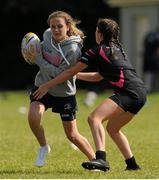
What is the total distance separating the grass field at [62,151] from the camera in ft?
26.4

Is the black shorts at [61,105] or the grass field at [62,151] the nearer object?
the grass field at [62,151]

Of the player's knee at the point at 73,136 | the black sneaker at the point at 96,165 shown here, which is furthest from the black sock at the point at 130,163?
the player's knee at the point at 73,136

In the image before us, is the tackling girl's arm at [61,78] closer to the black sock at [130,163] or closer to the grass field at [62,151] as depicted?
the grass field at [62,151]

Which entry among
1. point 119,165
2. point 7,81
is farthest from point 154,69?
point 119,165

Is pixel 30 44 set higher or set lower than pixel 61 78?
higher

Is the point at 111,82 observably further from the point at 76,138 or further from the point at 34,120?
the point at 34,120

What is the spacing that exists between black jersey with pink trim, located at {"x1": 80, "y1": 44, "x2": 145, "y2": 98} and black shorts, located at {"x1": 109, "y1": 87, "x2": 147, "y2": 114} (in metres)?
0.05

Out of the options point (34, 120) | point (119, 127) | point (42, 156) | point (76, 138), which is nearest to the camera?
point (119, 127)

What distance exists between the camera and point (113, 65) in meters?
8.03

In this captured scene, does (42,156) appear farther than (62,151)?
No

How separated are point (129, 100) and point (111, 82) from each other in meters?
0.27

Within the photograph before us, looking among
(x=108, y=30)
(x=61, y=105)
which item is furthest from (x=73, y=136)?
(x=108, y=30)

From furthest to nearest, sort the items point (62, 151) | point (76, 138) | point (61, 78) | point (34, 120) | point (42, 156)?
point (62, 151), point (42, 156), point (76, 138), point (34, 120), point (61, 78)

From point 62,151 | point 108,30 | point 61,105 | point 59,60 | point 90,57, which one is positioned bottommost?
point 62,151
